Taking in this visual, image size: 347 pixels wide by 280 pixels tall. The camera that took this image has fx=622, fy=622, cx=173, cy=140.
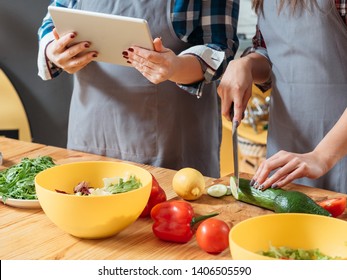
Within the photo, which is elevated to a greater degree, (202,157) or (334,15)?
(334,15)

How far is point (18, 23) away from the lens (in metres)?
3.52

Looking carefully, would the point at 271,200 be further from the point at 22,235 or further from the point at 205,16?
the point at 205,16

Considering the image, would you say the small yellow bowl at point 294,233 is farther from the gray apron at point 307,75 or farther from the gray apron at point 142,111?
the gray apron at point 142,111

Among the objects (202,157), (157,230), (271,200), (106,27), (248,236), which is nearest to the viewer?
(248,236)

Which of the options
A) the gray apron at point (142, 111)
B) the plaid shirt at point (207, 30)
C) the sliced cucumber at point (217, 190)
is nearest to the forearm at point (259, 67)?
the plaid shirt at point (207, 30)

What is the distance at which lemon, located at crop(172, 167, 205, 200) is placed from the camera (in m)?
1.52

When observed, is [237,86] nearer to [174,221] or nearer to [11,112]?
[174,221]

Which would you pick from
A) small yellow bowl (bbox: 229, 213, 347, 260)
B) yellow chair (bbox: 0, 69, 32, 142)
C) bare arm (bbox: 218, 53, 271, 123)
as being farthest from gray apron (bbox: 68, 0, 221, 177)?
yellow chair (bbox: 0, 69, 32, 142)

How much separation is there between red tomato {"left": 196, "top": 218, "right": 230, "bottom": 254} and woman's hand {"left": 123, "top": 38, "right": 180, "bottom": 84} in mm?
624

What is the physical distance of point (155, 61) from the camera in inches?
68.3

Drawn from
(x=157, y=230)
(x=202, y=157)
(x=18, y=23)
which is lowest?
(x=202, y=157)

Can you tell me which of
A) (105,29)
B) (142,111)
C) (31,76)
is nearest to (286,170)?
(105,29)
